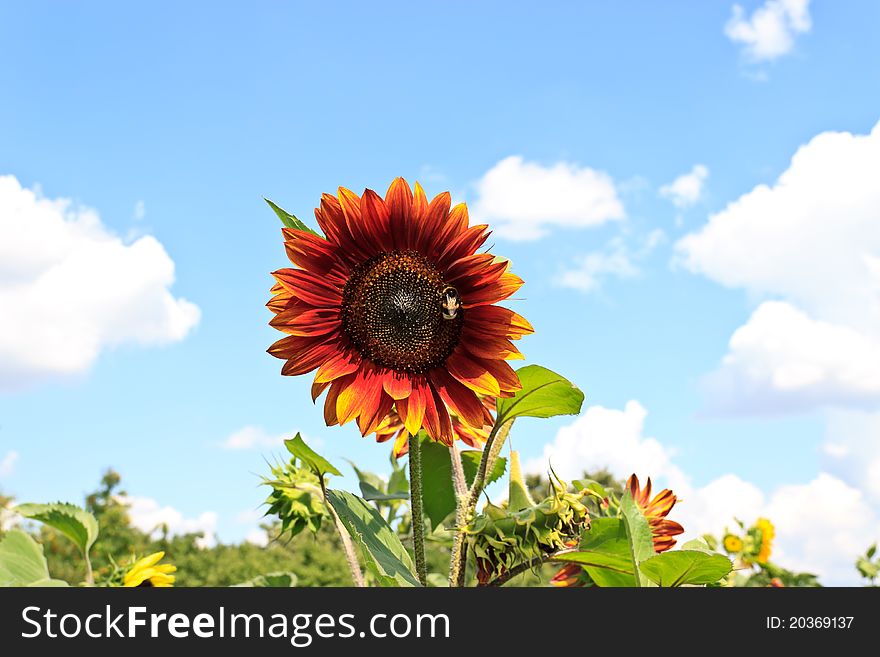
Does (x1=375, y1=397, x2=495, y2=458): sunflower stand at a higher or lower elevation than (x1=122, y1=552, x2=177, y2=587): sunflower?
higher

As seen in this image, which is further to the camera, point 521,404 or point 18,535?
point 18,535

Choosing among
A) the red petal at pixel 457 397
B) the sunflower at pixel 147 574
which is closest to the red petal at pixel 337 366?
the red petal at pixel 457 397

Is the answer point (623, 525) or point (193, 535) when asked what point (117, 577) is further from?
point (193, 535)

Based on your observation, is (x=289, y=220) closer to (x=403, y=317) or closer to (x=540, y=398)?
(x=403, y=317)

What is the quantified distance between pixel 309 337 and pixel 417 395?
0.18 m

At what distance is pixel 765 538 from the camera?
3.62m

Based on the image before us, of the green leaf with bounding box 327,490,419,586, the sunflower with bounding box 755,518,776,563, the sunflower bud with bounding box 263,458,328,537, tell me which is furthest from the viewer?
the sunflower with bounding box 755,518,776,563

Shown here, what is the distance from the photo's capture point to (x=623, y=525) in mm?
1190

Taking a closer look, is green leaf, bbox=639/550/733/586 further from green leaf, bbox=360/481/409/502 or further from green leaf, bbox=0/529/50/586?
green leaf, bbox=0/529/50/586

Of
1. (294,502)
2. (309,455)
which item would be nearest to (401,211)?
(309,455)

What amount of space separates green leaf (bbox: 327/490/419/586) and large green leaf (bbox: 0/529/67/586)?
3.02 feet

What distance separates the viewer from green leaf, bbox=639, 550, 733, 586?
1.12 meters

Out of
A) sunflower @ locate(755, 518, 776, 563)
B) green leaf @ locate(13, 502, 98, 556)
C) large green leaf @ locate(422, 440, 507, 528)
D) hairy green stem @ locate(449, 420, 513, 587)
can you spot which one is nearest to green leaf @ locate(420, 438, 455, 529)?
large green leaf @ locate(422, 440, 507, 528)
